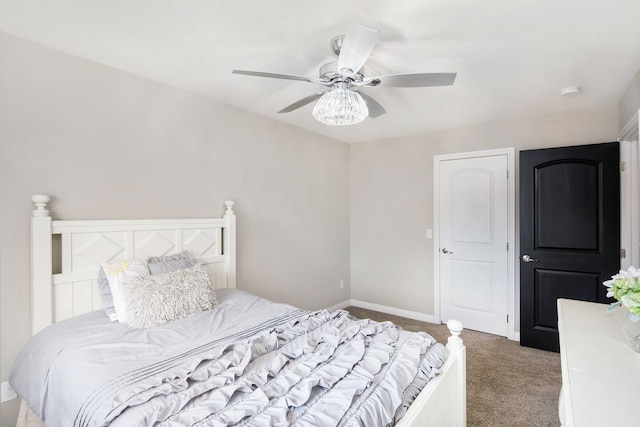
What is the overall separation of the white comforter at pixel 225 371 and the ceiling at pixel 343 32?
1.67 metres

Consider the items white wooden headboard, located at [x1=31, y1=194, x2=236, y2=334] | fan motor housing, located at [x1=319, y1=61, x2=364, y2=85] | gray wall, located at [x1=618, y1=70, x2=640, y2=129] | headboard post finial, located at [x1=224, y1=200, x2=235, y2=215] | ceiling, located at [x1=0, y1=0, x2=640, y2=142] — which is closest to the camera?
ceiling, located at [x1=0, y1=0, x2=640, y2=142]

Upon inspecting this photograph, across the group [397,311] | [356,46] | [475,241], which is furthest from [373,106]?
[397,311]

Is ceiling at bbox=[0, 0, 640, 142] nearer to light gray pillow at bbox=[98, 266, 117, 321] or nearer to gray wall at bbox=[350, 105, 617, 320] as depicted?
gray wall at bbox=[350, 105, 617, 320]

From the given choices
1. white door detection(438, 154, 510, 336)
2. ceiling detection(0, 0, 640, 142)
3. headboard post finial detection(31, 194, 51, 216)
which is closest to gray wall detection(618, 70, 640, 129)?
ceiling detection(0, 0, 640, 142)

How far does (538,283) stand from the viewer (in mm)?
3180

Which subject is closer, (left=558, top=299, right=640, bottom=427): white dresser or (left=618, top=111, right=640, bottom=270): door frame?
(left=558, top=299, right=640, bottom=427): white dresser

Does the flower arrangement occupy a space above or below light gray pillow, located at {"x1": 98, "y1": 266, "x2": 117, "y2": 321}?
above

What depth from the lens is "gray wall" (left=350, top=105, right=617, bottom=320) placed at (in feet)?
11.6

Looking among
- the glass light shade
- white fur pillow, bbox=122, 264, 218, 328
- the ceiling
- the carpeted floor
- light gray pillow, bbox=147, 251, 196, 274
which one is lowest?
the carpeted floor

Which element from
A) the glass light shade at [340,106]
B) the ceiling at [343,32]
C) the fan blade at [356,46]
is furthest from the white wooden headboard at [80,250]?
the fan blade at [356,46]

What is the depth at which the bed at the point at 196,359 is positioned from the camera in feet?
3.69

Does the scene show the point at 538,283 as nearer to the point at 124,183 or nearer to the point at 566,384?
the point at 566,384

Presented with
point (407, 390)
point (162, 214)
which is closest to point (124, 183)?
point (162, 214)

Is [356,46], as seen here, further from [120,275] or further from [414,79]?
[120,275]
